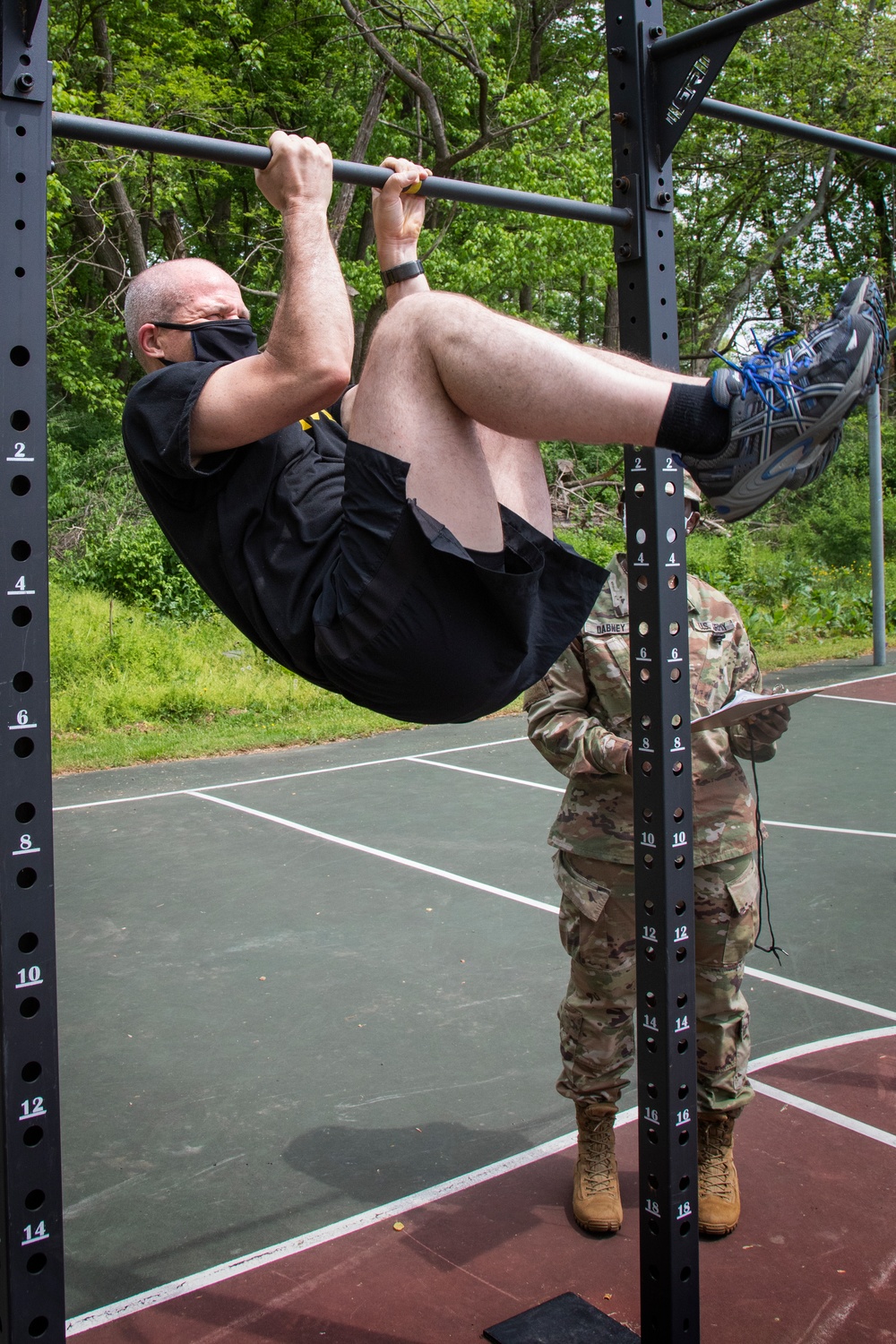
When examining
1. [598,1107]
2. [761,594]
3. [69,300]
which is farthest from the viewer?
[69,300]

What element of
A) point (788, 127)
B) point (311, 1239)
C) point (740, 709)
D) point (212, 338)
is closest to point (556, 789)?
point (311, 1239)

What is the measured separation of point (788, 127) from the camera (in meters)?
2.59

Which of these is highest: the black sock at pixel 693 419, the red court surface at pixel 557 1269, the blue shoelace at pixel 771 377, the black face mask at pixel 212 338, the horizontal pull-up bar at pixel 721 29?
the horizontal pull-up bar at pixel 721 29

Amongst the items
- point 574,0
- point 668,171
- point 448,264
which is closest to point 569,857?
point 668,171

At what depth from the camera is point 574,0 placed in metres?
19.3

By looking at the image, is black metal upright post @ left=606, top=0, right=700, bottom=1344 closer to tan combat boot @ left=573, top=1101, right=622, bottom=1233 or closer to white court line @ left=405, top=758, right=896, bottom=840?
tan combat boot @ left=573, top=1101, right=622, bottom=1233

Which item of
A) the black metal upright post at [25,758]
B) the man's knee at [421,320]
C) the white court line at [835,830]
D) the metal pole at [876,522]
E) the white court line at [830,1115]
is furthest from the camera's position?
the metal pole at [876,522]

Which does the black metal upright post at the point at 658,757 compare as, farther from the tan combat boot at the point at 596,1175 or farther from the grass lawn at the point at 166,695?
the grass lawn at the point at 166,695

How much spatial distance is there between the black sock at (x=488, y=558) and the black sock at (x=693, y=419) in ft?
1.23

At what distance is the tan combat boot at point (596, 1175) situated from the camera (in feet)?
9.53

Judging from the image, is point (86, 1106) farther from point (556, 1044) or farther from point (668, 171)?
point (668, 171)

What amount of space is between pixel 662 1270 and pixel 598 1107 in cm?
79

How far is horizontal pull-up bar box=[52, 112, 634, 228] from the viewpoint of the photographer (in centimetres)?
181

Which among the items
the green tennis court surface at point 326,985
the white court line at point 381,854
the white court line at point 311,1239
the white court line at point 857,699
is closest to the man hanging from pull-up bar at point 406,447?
the white court line at point 311,1239
